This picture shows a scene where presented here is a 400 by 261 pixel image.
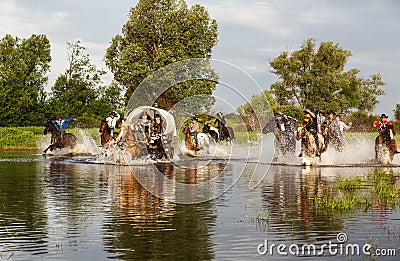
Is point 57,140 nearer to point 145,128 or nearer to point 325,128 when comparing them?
point 145,128

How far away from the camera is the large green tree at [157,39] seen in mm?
64688

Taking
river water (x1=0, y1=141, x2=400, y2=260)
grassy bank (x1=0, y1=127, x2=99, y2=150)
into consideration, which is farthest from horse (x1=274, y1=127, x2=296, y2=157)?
grassy bank (x1=0, y1=127, x2=99, y2=150)

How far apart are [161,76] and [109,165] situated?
28292 mm

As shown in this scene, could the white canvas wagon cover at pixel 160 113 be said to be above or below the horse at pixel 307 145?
above

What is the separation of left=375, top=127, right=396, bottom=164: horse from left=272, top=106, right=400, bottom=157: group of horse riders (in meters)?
0.04

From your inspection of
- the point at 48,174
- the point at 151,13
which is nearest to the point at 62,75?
the point at 151,13

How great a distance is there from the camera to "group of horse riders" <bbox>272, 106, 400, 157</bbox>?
28.8m

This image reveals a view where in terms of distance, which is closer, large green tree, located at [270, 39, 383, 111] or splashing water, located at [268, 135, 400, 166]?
splashing water, located at [268, 135, 400, 166]

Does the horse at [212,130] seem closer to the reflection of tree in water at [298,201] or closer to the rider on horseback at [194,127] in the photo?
the rider on horseback at [194,127]

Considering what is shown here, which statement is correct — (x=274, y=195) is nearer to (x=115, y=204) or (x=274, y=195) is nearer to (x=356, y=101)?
(x=115, y=204)

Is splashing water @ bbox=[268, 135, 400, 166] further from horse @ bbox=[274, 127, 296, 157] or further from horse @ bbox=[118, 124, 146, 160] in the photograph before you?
horse @ bbox=[118, 124, 146, 160]

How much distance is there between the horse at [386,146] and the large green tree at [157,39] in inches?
1399

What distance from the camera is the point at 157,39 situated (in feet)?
220

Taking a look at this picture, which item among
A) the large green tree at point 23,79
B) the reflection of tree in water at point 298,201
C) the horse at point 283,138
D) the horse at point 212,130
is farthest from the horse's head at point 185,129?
the large green tree at point 23,79
